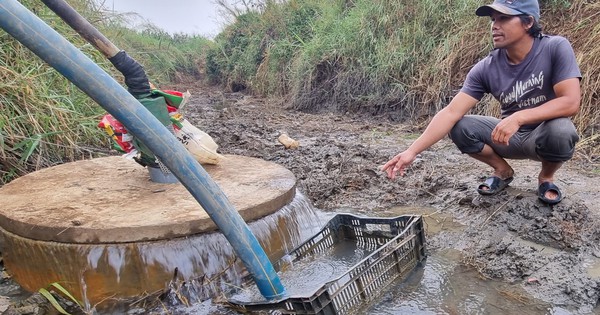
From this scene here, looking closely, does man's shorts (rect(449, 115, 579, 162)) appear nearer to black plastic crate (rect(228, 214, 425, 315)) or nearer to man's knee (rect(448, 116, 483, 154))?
man's knee (rect(448, 116, 483, 154))

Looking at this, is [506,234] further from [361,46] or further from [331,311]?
[361,46]

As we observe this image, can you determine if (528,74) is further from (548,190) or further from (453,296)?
(453,296)

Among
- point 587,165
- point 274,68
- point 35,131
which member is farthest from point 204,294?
point 274,68

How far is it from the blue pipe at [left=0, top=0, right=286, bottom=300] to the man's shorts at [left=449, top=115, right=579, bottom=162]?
5.87ft

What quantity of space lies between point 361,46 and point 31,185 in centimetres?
577

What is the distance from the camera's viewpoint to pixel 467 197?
3.37 m

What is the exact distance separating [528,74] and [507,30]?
29 cm

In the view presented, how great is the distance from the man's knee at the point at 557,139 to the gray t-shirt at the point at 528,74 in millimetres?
176

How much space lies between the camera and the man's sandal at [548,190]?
2.95 m

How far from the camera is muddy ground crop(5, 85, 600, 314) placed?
242 cm

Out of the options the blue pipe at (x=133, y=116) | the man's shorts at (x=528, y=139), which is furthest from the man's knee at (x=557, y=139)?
the blue pipe at (x=133, y=116)

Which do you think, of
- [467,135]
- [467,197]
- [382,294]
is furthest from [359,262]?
[467,197]

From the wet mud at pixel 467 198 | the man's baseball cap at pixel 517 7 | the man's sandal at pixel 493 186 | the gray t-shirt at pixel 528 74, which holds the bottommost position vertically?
the wet mud at pixel 467 198

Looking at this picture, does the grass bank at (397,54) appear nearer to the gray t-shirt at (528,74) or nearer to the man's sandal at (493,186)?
the man's sandal at (493,186)
